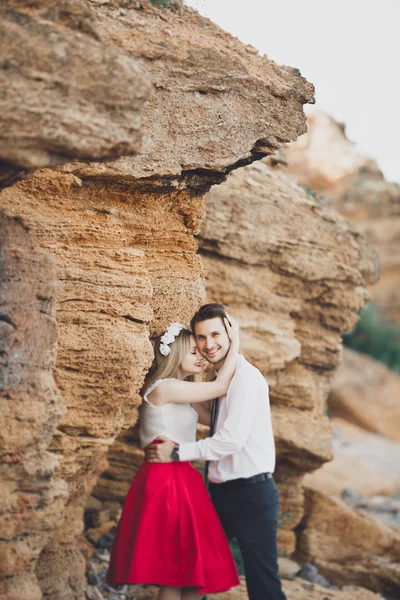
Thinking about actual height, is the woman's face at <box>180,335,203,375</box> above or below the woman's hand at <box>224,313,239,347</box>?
below

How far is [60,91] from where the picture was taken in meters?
3.27

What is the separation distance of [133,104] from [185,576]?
3.18m

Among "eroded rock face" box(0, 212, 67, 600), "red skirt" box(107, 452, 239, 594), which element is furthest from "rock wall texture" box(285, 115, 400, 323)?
"eroded rock face" box(0, 212, 67, 600)

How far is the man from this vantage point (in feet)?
15.6

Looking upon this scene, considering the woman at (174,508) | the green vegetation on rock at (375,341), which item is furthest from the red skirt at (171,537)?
the green vegetation on rock at (375,341)

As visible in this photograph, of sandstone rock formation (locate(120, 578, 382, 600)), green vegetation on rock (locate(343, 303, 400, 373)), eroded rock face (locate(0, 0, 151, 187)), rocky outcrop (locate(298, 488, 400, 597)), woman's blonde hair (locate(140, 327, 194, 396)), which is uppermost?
green vegetation on rock (locate(343, 303, 400, 373))

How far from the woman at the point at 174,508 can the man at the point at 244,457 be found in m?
0.11

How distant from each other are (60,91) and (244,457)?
291cm

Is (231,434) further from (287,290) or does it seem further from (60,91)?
(287,290)

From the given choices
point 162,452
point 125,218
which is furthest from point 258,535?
point 125,218

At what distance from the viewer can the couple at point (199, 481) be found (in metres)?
4.70

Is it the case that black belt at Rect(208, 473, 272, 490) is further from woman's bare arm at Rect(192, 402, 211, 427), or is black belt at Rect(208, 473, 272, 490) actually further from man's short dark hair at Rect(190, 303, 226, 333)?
man's short dark hair at Rect(190, 303, 226, 333)

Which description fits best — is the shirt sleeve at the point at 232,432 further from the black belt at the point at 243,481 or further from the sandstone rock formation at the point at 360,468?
the sandstone rock formation at the point at 360,468

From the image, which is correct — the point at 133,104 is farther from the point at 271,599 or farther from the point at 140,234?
the point at 271,599
